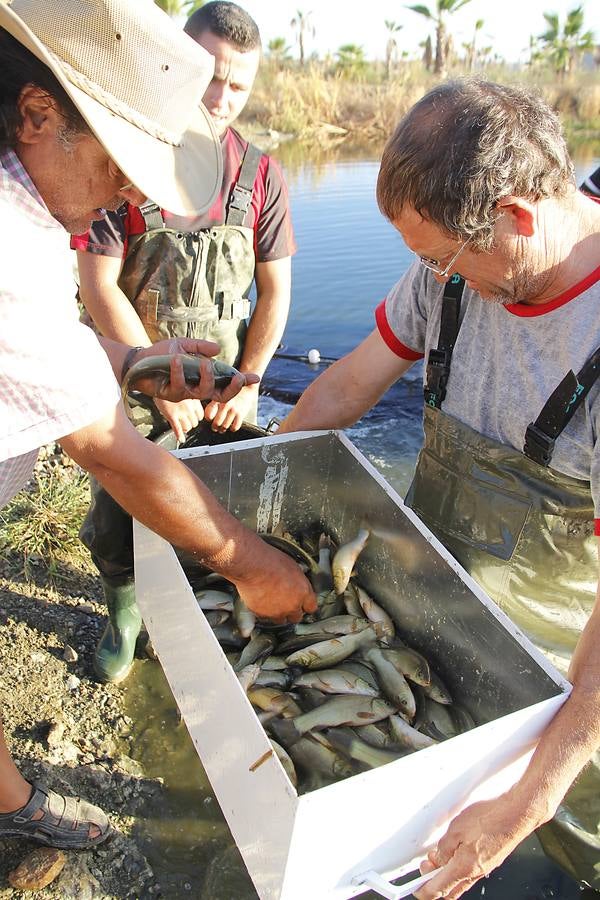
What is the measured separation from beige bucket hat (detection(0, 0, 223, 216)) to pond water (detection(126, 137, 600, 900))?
2108mm

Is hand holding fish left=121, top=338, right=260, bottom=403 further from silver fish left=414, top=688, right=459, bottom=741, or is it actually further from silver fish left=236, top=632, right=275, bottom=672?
silver fish left=414, top=688, right=459, bottom=741

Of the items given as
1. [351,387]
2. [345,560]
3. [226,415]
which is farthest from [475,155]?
[226,415]

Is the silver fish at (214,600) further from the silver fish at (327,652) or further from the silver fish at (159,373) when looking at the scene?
the silver fish at (159,373)

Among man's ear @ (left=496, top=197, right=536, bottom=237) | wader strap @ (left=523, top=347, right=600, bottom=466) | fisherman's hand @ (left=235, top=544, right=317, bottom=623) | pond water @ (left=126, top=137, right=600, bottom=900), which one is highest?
man's ear @ (left=496, top=197, right=536, bottom=237)

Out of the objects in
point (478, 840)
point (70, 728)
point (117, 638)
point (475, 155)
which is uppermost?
point (475, 155)

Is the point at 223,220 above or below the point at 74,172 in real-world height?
below

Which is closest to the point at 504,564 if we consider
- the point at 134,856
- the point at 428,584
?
the point at 428,584

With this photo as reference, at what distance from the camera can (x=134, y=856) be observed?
2359mm

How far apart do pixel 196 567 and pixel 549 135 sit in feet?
5.68

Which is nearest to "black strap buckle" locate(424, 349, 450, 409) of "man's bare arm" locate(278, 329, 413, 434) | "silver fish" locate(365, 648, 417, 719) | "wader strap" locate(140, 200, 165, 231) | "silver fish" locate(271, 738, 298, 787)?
"man's bare arm" locate(278, 329, 413, 434)

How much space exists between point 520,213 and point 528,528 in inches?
36.4

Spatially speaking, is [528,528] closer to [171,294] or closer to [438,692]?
[438,692]

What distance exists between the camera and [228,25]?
3.11 metres

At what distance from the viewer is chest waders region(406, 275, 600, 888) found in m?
2.06
